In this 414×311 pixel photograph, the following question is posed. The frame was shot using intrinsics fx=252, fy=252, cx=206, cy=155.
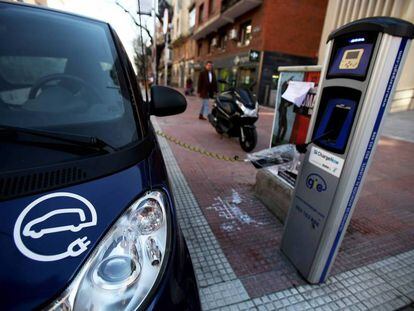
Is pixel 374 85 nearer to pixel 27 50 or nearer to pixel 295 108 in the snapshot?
pixel 295 108

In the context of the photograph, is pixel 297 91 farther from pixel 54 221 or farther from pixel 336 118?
pixel 54 221

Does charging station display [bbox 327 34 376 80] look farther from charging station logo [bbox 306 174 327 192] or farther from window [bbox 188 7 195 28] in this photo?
window [bbox 188 7 195 28]

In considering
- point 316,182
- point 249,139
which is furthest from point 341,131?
point 249,139

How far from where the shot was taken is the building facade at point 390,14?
991cm

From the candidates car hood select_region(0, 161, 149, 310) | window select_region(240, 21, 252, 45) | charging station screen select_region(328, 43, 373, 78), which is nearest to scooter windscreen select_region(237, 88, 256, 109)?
charging station screen select_region(328, 43, 373, 78)

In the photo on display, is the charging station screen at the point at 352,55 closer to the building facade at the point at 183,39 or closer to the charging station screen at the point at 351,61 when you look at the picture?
the charging station screen at the point at 351,61

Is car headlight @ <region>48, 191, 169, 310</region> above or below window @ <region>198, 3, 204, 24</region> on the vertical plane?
below

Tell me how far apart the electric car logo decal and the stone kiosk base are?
7.39 feet

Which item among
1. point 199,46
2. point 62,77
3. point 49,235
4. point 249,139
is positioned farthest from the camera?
point 199,46

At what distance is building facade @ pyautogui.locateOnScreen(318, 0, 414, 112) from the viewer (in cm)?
991

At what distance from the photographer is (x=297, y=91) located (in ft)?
9.86

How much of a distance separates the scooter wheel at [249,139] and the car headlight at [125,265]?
15.1 feet

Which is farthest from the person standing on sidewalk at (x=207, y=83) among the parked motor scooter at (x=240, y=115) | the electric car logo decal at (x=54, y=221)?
the electric car logo decal at (x=54, y=221)

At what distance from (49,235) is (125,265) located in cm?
28
